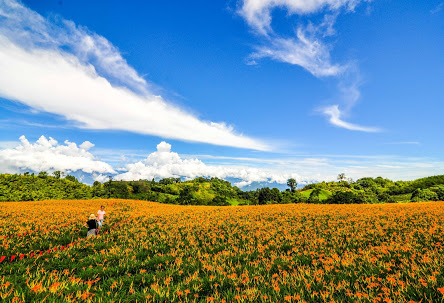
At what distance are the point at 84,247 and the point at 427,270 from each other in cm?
1241

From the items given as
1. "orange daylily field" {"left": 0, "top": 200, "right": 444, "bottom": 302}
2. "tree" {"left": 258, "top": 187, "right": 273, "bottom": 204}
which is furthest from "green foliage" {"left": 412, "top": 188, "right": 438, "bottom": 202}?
"orange daylily field" {"left": 0, "top": 200, "right": 444, "bottom": 302}

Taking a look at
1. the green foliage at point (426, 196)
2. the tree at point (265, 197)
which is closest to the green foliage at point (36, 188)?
the tree at point (265, 197)

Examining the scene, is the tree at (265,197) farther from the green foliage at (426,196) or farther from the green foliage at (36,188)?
the green foliage at (36,188)

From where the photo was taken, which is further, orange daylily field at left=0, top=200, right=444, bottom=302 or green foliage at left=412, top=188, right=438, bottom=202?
green foliage at left=412, top=188, right=438, bottom=202

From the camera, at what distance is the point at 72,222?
15.0 meters

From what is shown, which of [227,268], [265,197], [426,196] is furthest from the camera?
[265,197]

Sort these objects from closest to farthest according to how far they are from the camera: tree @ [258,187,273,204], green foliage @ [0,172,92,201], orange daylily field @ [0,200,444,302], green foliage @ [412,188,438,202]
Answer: orange daylily field @ [0,200,444,302]
green foliage @ [0,172,92,201]
green foliage @ [412,188,438,202]
tree @ [258,187,273,204]

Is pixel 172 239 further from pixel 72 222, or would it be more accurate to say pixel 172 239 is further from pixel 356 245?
pixel 72 222

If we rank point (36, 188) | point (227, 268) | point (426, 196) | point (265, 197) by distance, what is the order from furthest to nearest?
1. point (265, 197)
2. point (426, 196)
3. point (36, 188)
4. point (227, 268)

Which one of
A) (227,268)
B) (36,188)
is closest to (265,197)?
(36,188)

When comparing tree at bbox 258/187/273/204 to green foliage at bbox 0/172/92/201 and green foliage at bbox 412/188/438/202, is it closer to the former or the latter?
green foliage at bbox 412/188/438/202

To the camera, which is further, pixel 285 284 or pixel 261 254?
pixel 261 254

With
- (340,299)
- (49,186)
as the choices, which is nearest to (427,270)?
(340,299)

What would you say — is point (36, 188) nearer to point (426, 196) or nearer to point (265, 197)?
point (265, 197)
